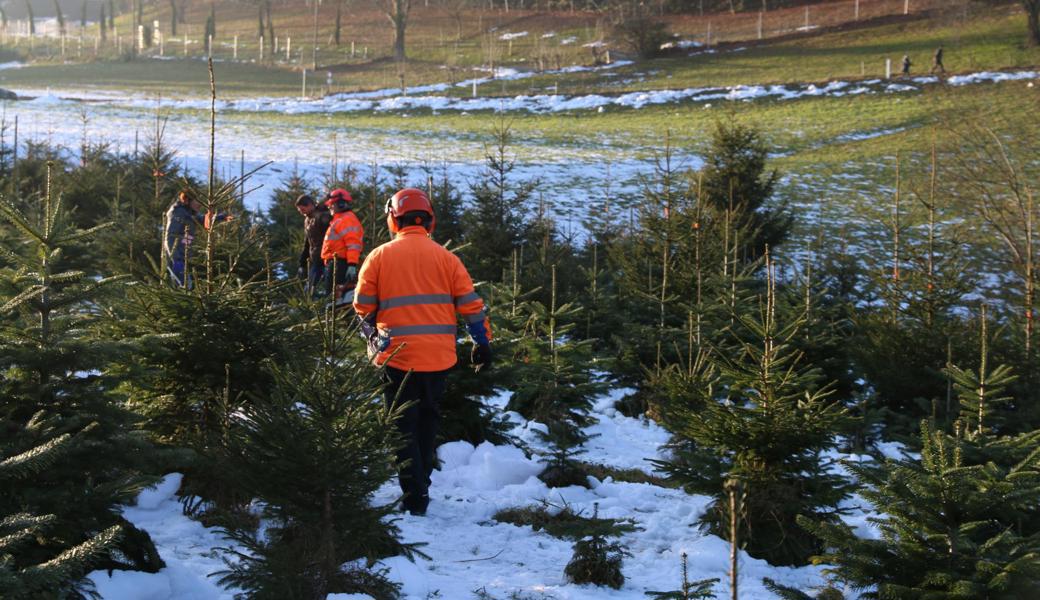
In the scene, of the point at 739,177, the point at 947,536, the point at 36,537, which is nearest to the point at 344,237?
the point at 36,537

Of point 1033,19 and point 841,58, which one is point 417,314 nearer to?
point 841,58

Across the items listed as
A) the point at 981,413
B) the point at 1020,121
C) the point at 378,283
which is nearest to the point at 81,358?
the point at 378,283

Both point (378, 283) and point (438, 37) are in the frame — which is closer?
point (378, 283)

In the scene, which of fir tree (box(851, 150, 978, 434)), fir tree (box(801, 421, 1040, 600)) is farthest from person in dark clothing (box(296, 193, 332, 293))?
fir tree (box(801, 421, 1040, 600))

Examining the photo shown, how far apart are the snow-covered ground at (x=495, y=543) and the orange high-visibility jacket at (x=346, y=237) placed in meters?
3.91

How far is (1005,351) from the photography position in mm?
10367

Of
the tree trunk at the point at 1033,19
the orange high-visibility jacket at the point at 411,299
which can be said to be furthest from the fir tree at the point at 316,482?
the tree trunk at the point at 1033,19

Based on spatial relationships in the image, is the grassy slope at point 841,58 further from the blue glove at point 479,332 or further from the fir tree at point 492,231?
the blue glove at point 479,332

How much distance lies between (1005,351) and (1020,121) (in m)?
24.1

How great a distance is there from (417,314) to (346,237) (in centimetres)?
503

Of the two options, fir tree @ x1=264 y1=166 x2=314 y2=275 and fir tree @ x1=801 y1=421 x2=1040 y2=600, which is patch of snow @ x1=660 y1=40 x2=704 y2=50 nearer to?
fir tree @ x1=264 y1=166 x2=314 y2=275

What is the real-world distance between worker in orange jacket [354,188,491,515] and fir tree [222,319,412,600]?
1492 mm

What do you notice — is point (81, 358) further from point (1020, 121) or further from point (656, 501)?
point (1020, 121)

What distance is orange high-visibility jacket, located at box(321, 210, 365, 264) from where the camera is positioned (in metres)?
10.9
